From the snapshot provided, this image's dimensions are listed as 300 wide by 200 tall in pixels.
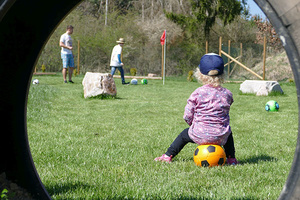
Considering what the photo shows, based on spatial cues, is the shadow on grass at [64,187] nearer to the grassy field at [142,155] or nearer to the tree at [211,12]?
the grassy field at [142,155]

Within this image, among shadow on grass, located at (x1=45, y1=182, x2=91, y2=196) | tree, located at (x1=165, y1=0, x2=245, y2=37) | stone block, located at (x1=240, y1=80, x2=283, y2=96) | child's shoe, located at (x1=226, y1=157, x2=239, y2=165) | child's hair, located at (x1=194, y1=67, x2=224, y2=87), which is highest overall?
tree, located at (x1=165, y1=0, x2=245, y2=37)

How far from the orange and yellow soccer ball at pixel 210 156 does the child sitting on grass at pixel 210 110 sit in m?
0.09

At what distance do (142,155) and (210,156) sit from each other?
85 centimetres

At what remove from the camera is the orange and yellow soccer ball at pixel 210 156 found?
3.70 meters

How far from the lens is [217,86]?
12.8 feet

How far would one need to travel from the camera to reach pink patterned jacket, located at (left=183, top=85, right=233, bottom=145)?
3.79m

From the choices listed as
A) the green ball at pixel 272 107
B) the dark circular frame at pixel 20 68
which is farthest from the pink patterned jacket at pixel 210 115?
the green ball at pixel 272 107

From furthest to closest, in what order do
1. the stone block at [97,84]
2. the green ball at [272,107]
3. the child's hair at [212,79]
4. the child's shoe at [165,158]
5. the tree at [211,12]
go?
1. the tree at [211,12]
2. the stone block at [97,84]
3. the green ball at [272,107]
4. the child's shoe at [165,158]
5. the child's hair at [212,79]

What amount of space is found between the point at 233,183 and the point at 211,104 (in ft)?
3.15

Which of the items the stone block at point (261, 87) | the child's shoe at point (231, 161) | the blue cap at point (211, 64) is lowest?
the child's shoe at point (231, 161)

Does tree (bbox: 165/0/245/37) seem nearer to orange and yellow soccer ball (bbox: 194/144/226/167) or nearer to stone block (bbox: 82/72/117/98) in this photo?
stone block (bbox: 82/72/117/98)

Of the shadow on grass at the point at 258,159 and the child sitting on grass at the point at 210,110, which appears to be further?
the shadow on grass at the point at 258,159

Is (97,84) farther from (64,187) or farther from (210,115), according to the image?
(64,187)

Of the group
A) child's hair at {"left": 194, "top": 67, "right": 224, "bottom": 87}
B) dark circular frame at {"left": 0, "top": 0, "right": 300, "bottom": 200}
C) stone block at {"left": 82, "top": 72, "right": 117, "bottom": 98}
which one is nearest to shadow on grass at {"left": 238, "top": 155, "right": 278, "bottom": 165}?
child's hair at {"left": 194, "top": 67, "right": 224, "bottom": 87}
